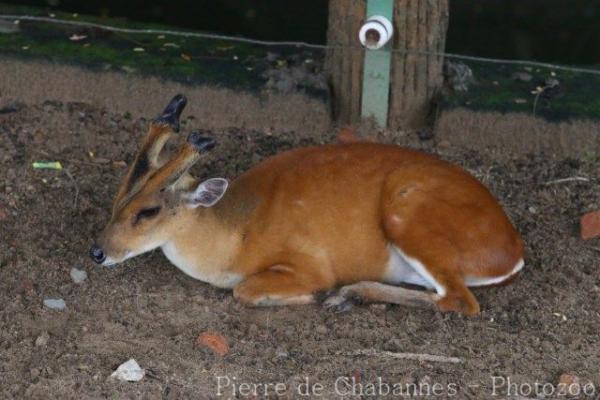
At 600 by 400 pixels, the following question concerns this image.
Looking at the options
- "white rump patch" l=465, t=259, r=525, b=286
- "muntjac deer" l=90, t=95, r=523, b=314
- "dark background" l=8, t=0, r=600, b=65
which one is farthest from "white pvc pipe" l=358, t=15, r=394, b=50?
"dark background" l=8, t=0, r=600, b=65

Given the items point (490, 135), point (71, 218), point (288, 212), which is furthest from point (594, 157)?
point (71, 218)

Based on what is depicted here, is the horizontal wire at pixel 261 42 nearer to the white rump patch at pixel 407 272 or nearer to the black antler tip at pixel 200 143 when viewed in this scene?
the white rump patch at pixel 407 272

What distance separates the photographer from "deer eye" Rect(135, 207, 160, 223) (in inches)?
218

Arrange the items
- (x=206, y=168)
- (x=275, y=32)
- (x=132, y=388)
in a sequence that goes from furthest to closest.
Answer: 1. (x=275, y=32)
2. (x=206, y=168)
3. (x=132, y=388)

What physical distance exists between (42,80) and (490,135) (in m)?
2.64

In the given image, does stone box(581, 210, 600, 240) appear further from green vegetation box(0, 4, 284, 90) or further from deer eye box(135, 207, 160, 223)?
deer eye box(135, 207, 160, 223)

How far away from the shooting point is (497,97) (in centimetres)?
702

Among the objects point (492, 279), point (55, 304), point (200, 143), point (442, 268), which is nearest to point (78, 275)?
point (55, 304)

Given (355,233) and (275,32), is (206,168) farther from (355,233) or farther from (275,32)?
(275,32)

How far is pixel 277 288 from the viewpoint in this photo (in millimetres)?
5621

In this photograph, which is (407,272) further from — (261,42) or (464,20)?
(464,20)

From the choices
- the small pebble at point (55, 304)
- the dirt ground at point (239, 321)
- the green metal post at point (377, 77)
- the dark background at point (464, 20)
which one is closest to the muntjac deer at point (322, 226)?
the dirt ground at point (239, 321)

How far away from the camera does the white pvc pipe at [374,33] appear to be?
6508 millimetres

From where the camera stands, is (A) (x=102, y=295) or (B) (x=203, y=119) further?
(B) (x=203, y=119)
